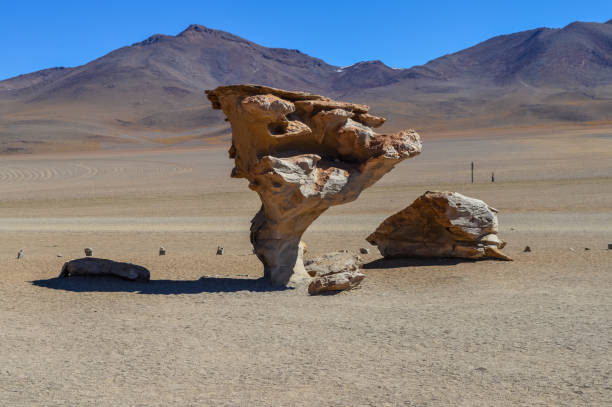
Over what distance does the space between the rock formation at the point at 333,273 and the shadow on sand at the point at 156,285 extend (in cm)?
75

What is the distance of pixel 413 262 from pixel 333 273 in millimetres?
2764

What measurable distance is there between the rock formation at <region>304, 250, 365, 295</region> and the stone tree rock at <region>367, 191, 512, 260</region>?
1.04 m

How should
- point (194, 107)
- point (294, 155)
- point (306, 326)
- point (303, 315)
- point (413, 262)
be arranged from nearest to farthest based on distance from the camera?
1. point (306, 326)
2. point (303, 315)
3. point (294, 155)
4. point (413, 262)
5. point (194, 107)

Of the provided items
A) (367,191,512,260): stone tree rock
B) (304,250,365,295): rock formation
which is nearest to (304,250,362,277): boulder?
(304,250,365,295): rock formation

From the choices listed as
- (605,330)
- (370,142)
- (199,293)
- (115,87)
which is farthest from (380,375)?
(115,87)

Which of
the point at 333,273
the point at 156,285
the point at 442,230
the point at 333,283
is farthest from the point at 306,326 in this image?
the point at 442,230

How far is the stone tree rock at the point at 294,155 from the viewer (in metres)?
10.8

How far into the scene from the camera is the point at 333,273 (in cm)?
1148

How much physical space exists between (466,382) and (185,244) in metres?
11.9

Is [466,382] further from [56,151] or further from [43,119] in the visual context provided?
[43,119]

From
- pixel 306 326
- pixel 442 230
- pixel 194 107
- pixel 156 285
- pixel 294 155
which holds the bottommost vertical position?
pixel 306 326

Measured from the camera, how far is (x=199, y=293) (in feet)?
36.2

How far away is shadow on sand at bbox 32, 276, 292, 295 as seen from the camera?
11219 mm

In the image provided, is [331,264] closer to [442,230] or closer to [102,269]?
[442,230]
